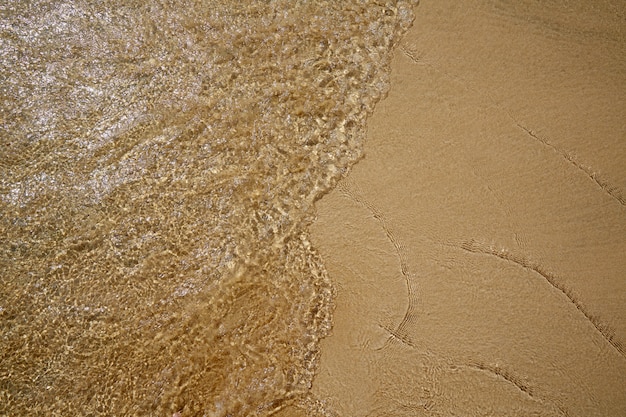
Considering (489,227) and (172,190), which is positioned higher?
(489,227)

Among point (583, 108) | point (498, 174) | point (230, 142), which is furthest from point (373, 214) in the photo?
point (583, 108)

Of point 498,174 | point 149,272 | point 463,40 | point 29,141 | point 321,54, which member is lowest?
point 149,272

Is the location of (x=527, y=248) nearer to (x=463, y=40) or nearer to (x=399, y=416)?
(x=399, y=416)

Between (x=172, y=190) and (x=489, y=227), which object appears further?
(x=172, y=190)
